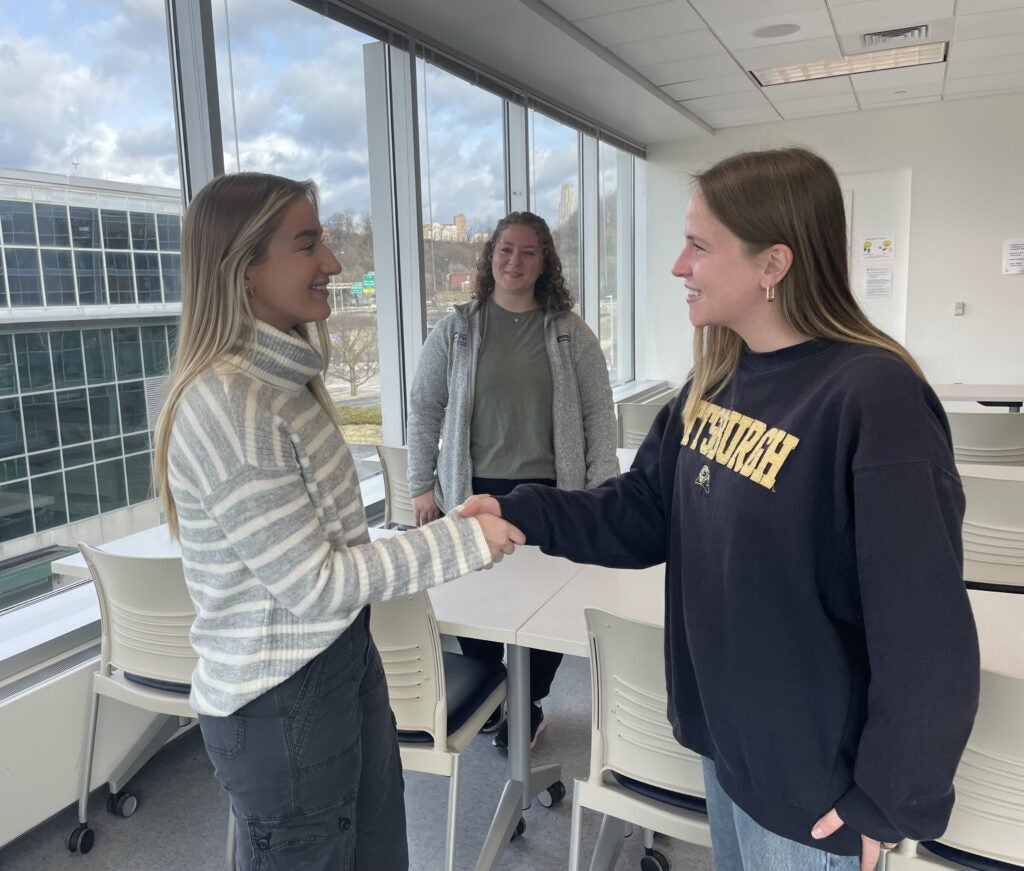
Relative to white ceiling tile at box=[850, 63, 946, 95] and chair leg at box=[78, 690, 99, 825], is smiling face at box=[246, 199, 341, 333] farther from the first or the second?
white ceiling tile at box=[850, 63, 946, 95]

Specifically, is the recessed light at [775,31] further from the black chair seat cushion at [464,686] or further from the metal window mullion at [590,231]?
the black chair seat cushion at [464,686]

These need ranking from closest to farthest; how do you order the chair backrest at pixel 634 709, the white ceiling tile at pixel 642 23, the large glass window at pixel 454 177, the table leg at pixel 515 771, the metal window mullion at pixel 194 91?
the chair backrest at pixel 634 709 → the table leg at pixel 515 771 → the metal window mullion at pixel 194 91 → the white ceiling tile at pixel 642 23 → the large glass window at pixel 454 177

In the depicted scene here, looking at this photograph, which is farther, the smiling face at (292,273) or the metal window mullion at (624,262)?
the metal window mullion at (624,262)

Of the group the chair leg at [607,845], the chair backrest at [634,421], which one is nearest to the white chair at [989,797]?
the chair leg at [607,845]

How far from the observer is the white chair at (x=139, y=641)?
1955mm

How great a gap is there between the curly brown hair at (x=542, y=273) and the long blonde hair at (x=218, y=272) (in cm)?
122

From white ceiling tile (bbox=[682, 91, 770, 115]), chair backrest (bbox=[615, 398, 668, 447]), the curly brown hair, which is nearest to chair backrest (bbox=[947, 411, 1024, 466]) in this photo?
chair backrest (bbox=[615, 398, 668, 447])

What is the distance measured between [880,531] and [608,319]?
19.6ft

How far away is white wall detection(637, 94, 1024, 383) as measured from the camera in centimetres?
589

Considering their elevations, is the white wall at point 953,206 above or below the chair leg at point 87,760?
above

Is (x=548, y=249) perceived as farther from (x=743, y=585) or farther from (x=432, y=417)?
(x=743, y=585)

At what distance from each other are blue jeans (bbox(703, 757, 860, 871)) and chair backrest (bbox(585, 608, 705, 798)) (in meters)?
0.26

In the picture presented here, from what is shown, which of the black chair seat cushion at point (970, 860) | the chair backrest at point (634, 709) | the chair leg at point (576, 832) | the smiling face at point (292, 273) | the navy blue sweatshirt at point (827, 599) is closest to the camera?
the navy blue sweatshirt at point (827, 599)

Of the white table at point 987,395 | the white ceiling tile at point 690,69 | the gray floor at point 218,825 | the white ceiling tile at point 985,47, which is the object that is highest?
the white ceiling tile at point 985,47
